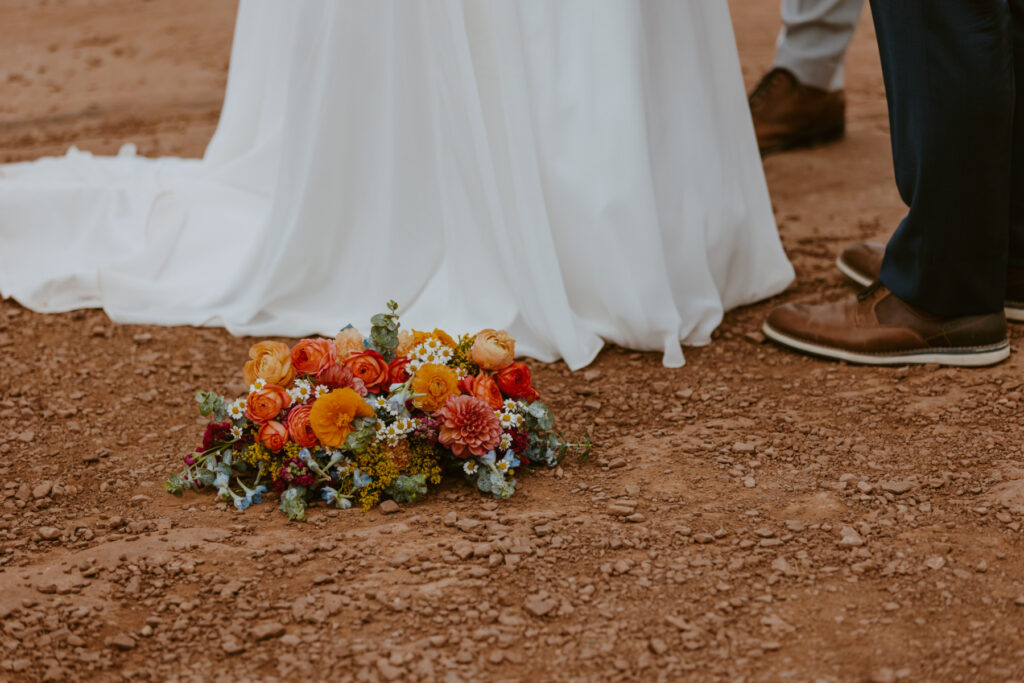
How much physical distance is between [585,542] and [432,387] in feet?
1.36

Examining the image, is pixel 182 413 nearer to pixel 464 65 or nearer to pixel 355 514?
pixel 355 514

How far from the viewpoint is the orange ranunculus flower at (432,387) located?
191 centimetres

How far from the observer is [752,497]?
6.22 ft

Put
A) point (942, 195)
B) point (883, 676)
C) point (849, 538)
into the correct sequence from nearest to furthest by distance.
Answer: point (883, 676)
point (849, 538)
point (942, 195)

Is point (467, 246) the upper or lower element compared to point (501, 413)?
upper

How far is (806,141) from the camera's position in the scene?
4207mm

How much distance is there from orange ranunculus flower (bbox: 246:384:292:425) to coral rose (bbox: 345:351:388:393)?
0.47 feet

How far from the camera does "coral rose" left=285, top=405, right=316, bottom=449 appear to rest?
1.85m

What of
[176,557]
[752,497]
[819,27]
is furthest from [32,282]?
[819,27]

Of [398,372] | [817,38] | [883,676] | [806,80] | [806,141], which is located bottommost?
[883,676]

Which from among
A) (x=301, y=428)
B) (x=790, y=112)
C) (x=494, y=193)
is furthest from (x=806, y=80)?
(x=301, y=428)

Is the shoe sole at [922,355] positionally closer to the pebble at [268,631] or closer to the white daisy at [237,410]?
the white daisy at [237,410]

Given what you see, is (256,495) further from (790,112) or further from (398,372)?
(790,112)

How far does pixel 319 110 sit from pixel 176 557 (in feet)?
4.19
